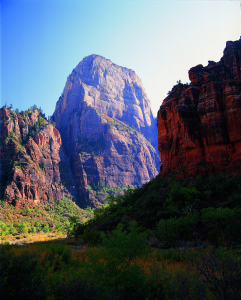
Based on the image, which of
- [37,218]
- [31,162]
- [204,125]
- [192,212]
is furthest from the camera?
[31,162]

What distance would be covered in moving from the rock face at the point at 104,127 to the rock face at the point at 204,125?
72.4 metres

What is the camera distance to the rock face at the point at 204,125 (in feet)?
106

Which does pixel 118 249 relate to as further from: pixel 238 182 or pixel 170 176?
pixel 170 176

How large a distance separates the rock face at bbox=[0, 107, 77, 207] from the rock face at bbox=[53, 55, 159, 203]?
38.0ft

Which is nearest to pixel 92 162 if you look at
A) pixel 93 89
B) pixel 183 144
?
pixel 93 89

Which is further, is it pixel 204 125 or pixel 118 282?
pixel 204 125

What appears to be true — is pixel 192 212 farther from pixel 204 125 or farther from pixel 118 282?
pixel 118 282

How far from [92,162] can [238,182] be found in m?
97.5

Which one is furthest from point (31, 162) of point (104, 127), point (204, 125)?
point (204, 125)

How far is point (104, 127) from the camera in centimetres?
13575

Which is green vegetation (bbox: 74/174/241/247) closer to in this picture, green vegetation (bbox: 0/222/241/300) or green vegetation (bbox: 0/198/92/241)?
green vegetation (bbox: 0/222/241/300)

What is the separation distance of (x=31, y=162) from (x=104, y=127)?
57.7m

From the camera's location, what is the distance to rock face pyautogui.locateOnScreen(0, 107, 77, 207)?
78.0 metres

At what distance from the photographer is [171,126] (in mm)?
42531
